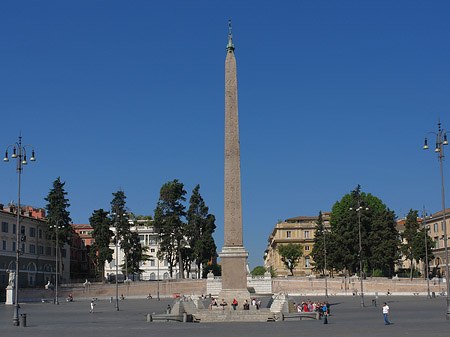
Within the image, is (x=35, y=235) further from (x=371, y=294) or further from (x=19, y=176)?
(x=19, y=176)

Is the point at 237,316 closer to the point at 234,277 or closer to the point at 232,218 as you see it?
the point at 234,277

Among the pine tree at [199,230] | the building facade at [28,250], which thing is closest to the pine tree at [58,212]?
the building facade at [28,250]

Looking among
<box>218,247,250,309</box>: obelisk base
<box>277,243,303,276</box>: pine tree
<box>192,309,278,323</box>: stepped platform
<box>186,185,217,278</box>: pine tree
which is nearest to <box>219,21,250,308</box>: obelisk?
<box>218,247,250,309</box>: obelisk base

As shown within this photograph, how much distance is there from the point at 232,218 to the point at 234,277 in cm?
318

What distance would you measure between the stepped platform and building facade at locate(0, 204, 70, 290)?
36.0 meters

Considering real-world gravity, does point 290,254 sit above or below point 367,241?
below

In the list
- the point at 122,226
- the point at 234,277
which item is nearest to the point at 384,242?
the point at 122,226

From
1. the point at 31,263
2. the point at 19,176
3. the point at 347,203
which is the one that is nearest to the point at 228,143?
the point at 19,176

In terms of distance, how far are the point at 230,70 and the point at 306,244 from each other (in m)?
76.3

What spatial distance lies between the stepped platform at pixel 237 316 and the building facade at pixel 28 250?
1418 inches

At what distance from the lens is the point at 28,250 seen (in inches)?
2677

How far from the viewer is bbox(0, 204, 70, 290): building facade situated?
6306 cm

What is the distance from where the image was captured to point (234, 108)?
32.4m

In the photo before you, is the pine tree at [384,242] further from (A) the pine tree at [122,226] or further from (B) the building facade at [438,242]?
(A) the pine tree at [122,226]
